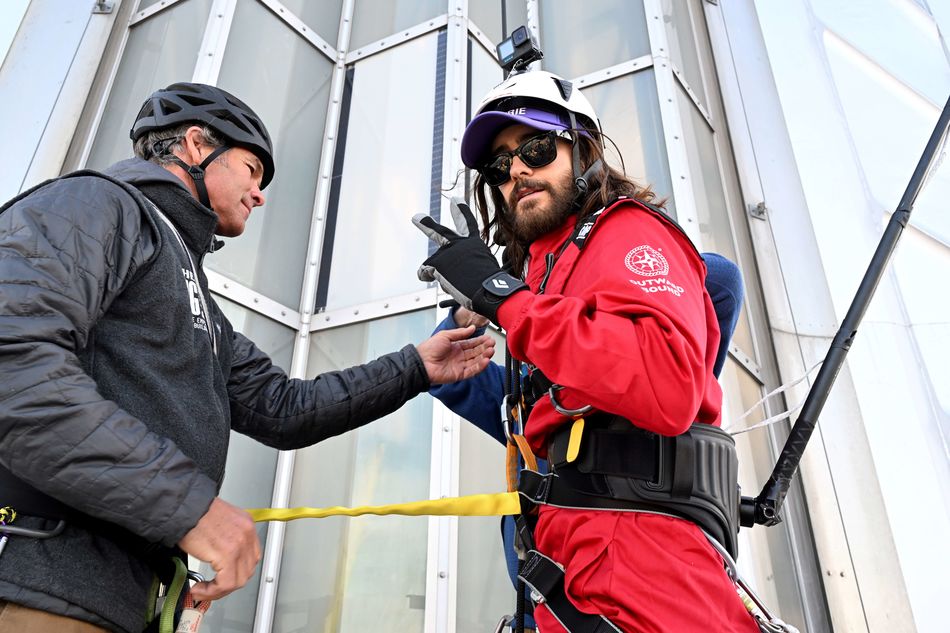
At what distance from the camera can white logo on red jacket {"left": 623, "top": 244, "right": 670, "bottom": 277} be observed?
5.46ft

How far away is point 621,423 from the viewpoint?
1.72 meters

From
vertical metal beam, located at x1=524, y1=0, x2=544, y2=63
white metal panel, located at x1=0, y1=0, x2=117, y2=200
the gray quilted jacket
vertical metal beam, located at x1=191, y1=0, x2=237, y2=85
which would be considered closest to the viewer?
the gray quilted jacket

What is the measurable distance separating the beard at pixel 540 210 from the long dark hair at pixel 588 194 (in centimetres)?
6

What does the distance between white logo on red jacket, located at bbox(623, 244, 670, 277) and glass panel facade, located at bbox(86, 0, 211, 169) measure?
3575 mm

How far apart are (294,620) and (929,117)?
18.0 ft

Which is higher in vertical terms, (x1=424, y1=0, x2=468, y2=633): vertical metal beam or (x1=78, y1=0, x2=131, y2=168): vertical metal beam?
(x1=78, y1=0, x2=131, y2=168): vertical metal beam

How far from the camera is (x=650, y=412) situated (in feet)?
5.04

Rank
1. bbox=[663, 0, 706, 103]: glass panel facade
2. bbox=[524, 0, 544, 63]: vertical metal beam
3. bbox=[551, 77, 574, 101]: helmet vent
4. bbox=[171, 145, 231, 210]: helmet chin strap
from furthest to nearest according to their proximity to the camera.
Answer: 1. bbox=[524, 0, 544, 63]: vertical metal beam
2. bbox=[663, 0, 706, 103]: glass panel facade
3. bbox=[551, 77, 574, 101]: helmet vent
4. bbox=[171, 145, 231, 210]: helmet chin strap

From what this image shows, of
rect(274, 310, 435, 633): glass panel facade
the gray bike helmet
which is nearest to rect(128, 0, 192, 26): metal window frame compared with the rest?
rect(274, 310, 435, 633): glass panel facade

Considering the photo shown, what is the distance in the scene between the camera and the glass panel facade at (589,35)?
17.4 feet

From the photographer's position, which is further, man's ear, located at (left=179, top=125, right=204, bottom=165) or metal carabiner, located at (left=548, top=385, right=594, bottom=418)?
man's ear, located at (left=179, top=125, right=204, bottom=165)

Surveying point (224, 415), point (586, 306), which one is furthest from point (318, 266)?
point (586, 306)

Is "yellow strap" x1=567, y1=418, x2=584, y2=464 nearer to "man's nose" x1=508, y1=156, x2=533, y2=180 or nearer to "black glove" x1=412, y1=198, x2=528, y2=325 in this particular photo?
"black glove" x1=412, y1=198, x2=528, y2=325

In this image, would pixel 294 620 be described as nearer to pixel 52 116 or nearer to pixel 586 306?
pixel 586 306
